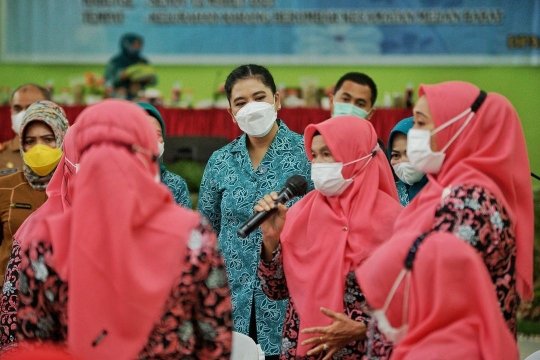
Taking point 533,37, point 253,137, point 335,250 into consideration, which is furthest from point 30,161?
point 533,37

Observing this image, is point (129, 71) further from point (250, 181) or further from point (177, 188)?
point (250, 181)

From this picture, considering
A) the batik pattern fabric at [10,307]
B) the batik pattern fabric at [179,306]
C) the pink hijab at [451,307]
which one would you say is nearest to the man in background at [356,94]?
the batik pattern fabric at [10,307]

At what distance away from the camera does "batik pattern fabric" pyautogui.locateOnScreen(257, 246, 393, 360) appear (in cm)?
235

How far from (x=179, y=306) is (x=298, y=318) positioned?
0.85 meters

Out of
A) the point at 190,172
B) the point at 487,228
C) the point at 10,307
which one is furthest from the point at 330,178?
the point at 190,172

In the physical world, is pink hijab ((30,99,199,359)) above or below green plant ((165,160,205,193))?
above

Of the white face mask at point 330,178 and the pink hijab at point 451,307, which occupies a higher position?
the white face mask at point 330,178

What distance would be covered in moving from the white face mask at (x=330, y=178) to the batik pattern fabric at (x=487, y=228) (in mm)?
574

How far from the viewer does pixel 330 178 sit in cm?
267

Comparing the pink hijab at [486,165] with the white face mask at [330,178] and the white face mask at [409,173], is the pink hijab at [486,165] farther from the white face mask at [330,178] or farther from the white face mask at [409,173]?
the white face mask at [409,173]

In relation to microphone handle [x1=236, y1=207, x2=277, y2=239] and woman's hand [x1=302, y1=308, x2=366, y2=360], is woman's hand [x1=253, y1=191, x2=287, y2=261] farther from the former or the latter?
woman's hand [x1=302, y1=308, x2=366, y2=360]

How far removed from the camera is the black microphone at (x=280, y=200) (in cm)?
236

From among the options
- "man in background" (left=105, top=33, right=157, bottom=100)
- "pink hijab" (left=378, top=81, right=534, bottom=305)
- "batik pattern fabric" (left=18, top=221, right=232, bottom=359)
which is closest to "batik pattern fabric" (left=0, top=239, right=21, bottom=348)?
"batik pattern fabric" (left=18, top=221, right=232, bottom=359)

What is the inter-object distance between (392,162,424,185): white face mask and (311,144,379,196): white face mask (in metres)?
0.35
